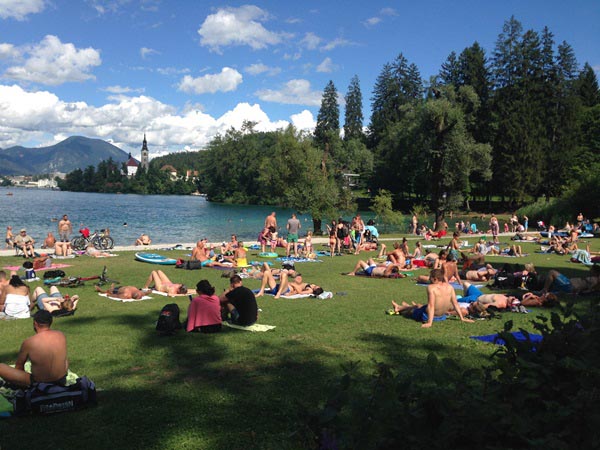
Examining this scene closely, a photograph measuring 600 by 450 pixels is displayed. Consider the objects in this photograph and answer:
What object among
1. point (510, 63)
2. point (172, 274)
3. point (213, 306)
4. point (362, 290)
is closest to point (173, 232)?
point (172, 274)

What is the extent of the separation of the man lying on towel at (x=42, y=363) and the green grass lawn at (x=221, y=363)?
1.65ft

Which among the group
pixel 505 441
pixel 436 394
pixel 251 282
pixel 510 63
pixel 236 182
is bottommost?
pixel 251 282

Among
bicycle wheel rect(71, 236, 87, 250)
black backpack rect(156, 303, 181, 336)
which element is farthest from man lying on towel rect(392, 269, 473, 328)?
bicycle wheel rect(71, 236, 87, 250)

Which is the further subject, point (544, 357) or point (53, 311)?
point (53, 311)

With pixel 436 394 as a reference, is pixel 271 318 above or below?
below

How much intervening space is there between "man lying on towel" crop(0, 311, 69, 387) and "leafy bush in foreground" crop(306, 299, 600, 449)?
3.63 m


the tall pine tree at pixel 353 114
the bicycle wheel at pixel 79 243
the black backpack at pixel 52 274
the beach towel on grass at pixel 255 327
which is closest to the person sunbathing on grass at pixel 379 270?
the beach towel on grass at pixel 255 327

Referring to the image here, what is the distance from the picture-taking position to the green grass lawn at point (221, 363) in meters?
4.39

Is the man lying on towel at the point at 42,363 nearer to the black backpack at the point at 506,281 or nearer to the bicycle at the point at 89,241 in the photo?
the black backpack at the point at 506,281

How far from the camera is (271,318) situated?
9.20 metres

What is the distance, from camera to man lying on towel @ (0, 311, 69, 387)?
523cm

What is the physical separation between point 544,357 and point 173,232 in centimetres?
3767

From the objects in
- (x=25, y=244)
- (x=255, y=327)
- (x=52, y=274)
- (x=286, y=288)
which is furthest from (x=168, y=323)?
(x=25, y=244)

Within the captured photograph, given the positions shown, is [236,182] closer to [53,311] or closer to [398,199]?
[398,199]
